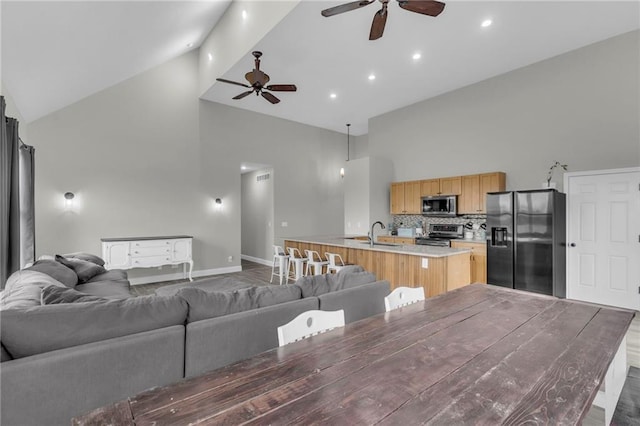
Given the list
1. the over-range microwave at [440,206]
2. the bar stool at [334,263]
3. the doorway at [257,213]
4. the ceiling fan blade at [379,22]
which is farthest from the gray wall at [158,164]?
the ceiling fan blade at [379,22]

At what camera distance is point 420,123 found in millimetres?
6684

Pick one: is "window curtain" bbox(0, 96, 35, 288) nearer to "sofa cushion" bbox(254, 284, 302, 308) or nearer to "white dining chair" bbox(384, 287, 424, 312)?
"sofa cushion" bbox(254, 284, 302, 308)

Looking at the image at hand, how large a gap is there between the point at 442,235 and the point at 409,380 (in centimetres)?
544

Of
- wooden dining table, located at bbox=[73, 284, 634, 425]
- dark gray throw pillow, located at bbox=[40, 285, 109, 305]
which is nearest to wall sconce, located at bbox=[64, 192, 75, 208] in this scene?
dark gray throw pillow, located at bbox=[40, 285, 109, 305]

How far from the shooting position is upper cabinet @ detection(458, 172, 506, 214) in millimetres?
5287

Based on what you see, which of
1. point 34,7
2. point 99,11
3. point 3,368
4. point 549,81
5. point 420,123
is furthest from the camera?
Result: point 420,123

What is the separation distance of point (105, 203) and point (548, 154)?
7.87m

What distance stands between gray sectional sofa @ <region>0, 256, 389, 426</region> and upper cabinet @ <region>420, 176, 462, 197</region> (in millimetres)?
4774

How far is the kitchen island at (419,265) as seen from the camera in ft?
11.5

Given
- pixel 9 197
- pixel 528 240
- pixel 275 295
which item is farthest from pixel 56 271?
pixel 528 240

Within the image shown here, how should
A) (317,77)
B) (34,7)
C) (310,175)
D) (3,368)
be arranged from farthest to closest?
1. (310,175)
2. (317,77)
3. (34,7)
4. (3,368)

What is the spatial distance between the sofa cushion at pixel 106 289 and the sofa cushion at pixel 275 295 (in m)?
1.86

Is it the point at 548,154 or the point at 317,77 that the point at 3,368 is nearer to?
the point at 317,77

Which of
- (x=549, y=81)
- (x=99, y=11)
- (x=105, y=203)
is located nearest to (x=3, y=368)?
(x=99, y=11)
